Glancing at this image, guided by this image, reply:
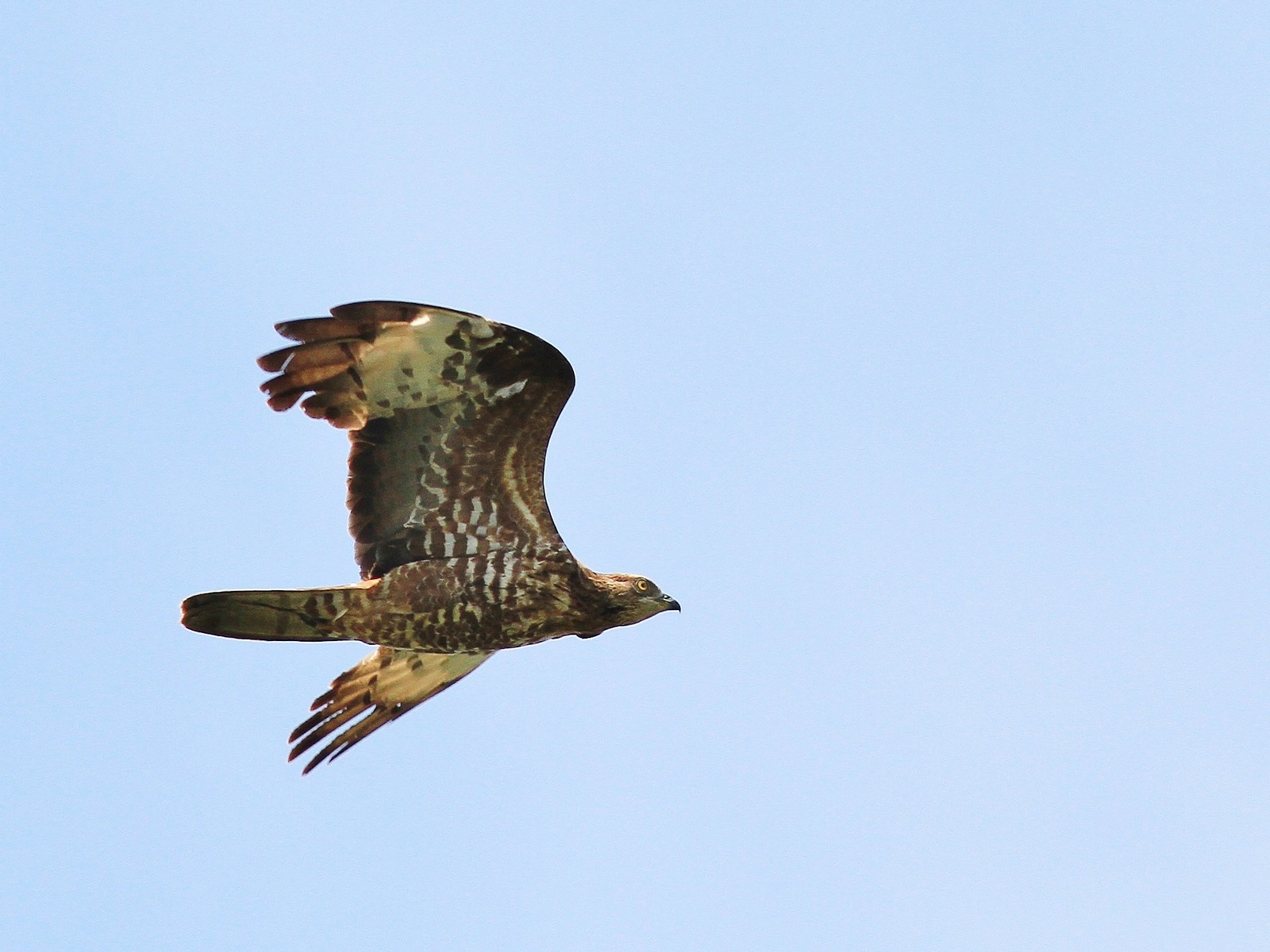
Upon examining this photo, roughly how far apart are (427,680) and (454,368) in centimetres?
289

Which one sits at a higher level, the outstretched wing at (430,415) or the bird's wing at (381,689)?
the outstretched wing at (430,415)

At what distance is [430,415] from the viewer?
45.0 feet

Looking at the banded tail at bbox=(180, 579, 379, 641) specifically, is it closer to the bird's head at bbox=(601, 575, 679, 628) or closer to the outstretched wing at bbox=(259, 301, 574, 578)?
the outstretched wing at bbox=(259, 301, 574, 578)

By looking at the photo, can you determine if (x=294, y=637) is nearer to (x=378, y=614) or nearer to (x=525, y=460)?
(x=378, y=614)

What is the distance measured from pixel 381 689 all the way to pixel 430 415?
8.33 ft

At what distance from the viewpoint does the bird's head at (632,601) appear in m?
14.1

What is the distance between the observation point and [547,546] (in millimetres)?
14047

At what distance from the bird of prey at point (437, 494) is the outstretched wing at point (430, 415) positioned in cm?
1

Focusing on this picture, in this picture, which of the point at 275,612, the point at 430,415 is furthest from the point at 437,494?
the point at 275,612

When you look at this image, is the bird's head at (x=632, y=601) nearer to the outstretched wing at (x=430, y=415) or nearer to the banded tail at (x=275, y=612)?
the outstretched wing at (x=430, y=415)

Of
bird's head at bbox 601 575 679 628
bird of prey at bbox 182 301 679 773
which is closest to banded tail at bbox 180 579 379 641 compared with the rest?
bird of prey at bbox 182 301 679 773

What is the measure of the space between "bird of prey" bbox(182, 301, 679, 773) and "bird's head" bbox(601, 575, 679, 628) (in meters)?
0.01

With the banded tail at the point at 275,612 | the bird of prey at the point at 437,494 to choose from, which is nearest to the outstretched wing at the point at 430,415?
the bird of prey at the point at 437,494

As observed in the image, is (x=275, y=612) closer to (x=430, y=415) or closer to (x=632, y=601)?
(x=430, y=415)
